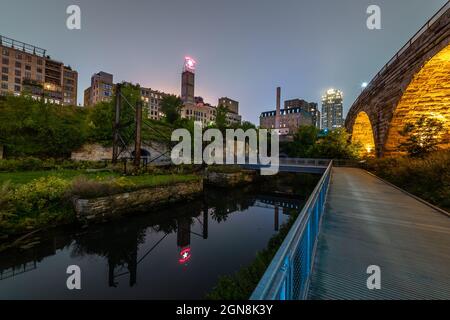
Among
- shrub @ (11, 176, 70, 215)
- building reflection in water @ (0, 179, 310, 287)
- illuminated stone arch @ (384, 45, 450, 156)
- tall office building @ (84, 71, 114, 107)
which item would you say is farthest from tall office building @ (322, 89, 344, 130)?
shrub @ (11, 176, 70, 215)

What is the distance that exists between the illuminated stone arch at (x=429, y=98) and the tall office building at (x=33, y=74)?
69.3m

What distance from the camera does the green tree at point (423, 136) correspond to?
1336cm

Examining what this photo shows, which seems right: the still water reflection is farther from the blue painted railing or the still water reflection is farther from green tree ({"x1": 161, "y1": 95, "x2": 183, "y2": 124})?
green tree ({"x1": 161, "y1": 95, "x2": 183, "y2": 124})

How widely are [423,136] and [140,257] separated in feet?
64.5

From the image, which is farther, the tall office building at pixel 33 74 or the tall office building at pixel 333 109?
the tall office building at pixel 333 109

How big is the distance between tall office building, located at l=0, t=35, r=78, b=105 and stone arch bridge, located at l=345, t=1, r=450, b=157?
225 feet

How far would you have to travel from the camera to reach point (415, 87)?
13516 millimetres

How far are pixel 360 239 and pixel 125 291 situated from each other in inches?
247

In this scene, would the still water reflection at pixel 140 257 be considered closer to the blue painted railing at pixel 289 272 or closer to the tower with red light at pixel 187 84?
the blue painted railing at pixel 289 272

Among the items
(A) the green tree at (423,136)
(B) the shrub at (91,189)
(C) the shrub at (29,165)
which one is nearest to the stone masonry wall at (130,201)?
(B) the shrub at (91,189)

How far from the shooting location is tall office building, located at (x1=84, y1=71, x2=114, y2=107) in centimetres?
6938
